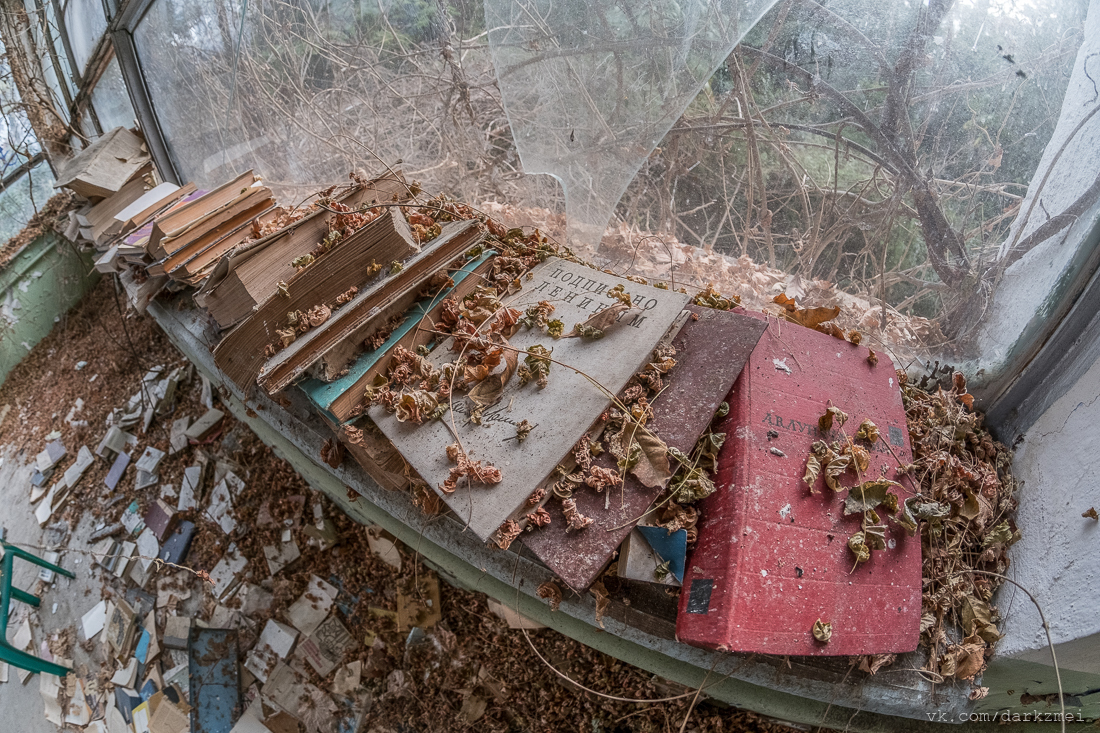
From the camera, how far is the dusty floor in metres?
2.05

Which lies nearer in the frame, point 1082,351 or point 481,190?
point 1082,351

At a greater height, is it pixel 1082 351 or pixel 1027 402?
pixel 1082 351

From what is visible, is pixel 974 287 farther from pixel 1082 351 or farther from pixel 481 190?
pixel 481 190

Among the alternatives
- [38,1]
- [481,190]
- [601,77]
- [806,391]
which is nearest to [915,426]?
[806,391]

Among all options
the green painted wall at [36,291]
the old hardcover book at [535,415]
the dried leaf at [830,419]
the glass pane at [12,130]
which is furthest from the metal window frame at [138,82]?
the dried leaf at [830,419]

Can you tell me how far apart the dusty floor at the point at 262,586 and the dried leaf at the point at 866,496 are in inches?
28.1

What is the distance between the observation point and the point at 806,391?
5.97ft

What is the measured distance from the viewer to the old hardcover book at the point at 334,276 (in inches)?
84.7

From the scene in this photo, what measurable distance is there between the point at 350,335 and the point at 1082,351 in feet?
7.19

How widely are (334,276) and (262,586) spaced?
5.25 feet

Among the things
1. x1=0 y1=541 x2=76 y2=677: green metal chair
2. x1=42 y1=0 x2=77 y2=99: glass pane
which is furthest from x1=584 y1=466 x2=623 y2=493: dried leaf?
x1=42 y1=0 x2=77 y2=99: glass pane

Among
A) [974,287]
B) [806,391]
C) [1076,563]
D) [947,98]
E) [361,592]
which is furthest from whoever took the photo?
[361,592]

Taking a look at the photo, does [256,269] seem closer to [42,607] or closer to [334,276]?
[334,276]

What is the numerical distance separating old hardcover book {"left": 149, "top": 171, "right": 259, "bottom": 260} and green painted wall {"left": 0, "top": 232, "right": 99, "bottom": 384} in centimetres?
240
